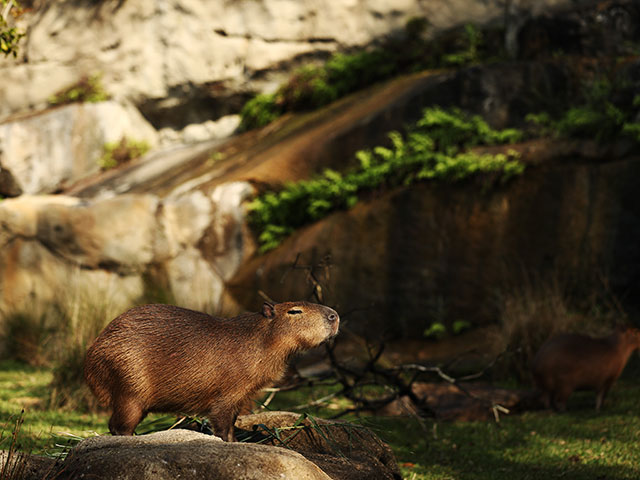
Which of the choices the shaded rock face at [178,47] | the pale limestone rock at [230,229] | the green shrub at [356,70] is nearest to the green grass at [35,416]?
the pale limestone rock at [230,229]

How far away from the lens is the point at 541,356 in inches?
270

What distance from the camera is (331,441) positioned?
12.8 ft

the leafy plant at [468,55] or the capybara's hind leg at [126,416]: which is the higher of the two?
the leafy plant at [468,55]

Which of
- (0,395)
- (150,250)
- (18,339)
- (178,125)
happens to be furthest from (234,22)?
(0,395)

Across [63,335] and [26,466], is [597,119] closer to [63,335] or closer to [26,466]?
[63,335]

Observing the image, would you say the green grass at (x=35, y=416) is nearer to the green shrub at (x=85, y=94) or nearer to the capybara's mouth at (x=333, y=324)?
the capybara's mouth at (x=333, y=324)

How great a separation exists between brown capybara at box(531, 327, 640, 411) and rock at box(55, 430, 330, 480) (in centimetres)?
426

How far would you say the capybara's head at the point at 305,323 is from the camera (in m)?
3.78

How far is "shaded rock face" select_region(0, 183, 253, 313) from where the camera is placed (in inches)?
456

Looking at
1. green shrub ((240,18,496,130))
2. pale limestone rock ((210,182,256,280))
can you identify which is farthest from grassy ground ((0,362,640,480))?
green shrub ((240,18,496,130))

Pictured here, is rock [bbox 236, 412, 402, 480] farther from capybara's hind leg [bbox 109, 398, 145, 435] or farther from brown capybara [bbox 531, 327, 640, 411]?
brown capybara [bbox 531, 327, 640, 411]

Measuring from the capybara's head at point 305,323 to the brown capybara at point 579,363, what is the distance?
12.3 ft

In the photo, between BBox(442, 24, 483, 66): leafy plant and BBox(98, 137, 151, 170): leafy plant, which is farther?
BBox(98, 137, 151, 170): leafy plant

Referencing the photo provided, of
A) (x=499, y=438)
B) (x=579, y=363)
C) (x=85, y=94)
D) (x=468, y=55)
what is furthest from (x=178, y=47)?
(x=499, y=438)
